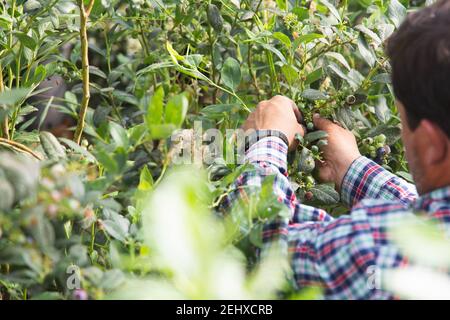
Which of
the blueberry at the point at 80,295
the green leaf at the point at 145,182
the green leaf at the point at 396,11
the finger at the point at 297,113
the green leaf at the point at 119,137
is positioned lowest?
the blueberry at the point at 80,295

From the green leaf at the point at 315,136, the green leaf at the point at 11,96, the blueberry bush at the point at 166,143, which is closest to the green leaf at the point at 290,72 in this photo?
the blueberry bush at the point at 166,143

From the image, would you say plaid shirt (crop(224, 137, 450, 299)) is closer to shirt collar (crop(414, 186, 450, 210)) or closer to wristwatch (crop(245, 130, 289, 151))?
shirt collar (crop(414, 186, 450, 210))

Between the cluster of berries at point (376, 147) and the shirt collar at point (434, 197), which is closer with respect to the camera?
the shirt collar at point (434, 197)

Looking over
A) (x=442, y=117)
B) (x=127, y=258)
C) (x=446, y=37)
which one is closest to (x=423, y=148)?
(x=442, y=117)

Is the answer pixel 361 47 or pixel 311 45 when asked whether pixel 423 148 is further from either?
pixel 311 45

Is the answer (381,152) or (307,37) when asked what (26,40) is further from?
(381,152)

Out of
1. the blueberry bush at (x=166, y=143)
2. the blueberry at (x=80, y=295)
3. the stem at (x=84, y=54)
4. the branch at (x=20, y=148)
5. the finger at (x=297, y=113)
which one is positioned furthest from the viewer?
the finger at (x=297, y=113)

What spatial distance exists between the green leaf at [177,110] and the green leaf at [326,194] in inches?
22.1

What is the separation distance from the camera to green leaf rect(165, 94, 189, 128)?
37.7 inches

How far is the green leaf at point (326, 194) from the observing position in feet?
4.77

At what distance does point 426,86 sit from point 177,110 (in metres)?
0.38

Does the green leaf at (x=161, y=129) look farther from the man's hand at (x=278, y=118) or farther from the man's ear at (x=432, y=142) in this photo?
the man's hand at (x=278, y=118)

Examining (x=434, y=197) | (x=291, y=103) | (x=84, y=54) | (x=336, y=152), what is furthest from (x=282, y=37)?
(x=434, y=197)
